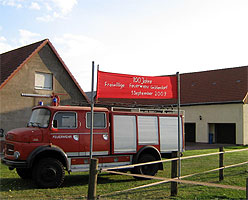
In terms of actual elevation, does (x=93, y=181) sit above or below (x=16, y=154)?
below

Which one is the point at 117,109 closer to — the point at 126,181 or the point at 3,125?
the point at 126,181

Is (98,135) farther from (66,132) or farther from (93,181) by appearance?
(93,181)

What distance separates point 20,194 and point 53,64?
44.8 ft

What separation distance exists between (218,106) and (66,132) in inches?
922

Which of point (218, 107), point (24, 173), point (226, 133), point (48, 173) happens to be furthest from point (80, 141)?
point (226, 133)

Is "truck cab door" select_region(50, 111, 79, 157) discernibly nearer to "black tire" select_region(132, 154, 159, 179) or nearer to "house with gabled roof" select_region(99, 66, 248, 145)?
"black tire" select_region(132, 154, 159, 179)

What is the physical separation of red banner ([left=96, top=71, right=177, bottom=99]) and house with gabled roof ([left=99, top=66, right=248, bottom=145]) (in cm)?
1987

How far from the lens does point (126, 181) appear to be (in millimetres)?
10234

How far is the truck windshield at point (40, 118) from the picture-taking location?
9.41 m

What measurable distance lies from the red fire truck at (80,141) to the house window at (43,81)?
1021cm

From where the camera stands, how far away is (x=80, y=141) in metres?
9.52

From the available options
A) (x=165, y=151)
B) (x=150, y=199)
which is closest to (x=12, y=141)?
(x=150, y=199)

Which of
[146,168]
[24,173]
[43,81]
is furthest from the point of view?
[43,81]

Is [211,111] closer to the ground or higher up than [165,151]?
higher up
